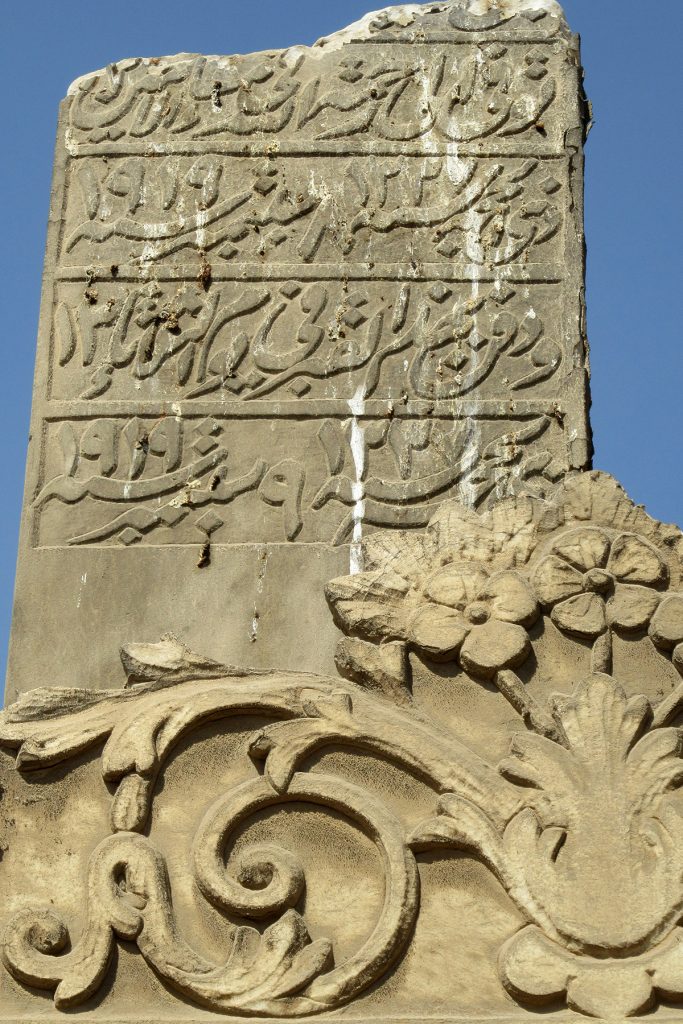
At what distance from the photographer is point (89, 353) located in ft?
12.4

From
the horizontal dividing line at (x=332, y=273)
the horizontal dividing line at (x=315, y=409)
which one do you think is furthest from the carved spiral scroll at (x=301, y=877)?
the horizontal dividing line at (x=332, y=273)

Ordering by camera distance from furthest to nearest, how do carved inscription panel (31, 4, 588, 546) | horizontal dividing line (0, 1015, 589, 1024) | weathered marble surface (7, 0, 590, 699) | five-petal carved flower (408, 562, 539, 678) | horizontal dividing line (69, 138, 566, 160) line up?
horizontal dividing line (69, 138, 566, 160) → carved inscription panel (31, 4, 588, 546) → weathered marble surface (7, 0, 590, 699) → five-petal carved flower (408, 562, 539, 678) → horizontal dividing line (0, 1015, 589, 1024)

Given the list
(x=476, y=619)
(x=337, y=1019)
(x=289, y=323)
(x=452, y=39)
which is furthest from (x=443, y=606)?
(x=452, y=39)

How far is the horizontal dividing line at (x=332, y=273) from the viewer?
151 inches

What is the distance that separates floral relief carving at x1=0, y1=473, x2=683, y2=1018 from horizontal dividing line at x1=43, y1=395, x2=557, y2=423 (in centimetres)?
59

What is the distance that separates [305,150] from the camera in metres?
4.02

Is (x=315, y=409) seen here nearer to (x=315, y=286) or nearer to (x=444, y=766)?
(x=315, y=286)

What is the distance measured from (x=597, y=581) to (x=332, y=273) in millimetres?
1206

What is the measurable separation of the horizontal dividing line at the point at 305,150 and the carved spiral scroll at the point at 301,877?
177cm

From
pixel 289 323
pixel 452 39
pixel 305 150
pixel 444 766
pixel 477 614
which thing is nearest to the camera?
pixel 444 766

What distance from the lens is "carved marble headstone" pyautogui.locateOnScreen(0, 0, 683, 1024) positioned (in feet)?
8.98

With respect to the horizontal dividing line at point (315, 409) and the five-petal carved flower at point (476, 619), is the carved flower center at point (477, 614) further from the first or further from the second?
the horizontal dividing line at point (315, 409)

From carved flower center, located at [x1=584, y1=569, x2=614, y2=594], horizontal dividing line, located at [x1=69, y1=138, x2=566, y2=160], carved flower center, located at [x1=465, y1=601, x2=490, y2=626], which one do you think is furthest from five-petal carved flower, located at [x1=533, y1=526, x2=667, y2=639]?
horizontal dividing line, located at [x1=69, y1=138, x2=566, y2=160]

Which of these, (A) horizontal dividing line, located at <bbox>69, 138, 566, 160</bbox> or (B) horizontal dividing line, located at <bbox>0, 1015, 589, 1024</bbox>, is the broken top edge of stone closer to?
(A) horizontal dividing line, located at <bbox>69, 138, 566, 160</bbox>
